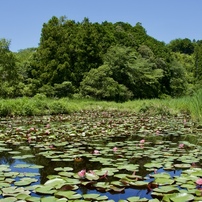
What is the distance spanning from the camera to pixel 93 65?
24438 millimetres

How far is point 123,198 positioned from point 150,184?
38 centimetres

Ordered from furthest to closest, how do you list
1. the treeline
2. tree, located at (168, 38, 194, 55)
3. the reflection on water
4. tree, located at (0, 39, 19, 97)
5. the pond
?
tree, located at (168, 38, 194, 55), the treeline, tree, located at (0, 39, 19, 97), the reflection on water, the pond

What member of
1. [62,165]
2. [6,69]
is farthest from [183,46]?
[62,165]

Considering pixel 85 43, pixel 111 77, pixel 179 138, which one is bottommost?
pixel 179 138

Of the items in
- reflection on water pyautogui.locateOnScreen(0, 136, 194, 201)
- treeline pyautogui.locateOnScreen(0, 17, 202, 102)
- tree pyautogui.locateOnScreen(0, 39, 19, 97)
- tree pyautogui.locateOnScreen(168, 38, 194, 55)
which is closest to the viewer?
reflection on water pyautogui.locateOnScreen(0, 136, 194, 201)

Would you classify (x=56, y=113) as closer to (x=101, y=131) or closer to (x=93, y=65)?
(x=101, y=131)

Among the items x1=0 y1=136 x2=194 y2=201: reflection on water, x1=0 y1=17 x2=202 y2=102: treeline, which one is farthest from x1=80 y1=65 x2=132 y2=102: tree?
x1=0 y1=136 x2=194 y2=201: reflection on water

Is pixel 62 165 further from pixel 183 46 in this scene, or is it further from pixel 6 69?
pixel 183 46

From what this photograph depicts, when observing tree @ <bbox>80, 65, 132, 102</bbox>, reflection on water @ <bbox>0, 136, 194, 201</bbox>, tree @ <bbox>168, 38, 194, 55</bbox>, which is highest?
tree @ <bbox>168, 38, 194, 55</bbox>

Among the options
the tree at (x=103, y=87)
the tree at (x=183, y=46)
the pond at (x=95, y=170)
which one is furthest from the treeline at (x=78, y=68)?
the tree at (x=183, y=46)

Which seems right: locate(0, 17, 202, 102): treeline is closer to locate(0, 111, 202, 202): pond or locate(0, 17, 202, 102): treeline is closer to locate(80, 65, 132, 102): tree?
locate(80, 65, 132, 102): tree

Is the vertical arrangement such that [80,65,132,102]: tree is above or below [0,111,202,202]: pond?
above

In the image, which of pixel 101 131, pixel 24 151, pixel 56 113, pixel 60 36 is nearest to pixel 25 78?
pixel 60 36

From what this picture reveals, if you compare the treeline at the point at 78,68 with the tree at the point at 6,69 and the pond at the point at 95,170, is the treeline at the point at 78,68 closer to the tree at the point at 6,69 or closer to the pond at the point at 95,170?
the tree at the point at 6,69
